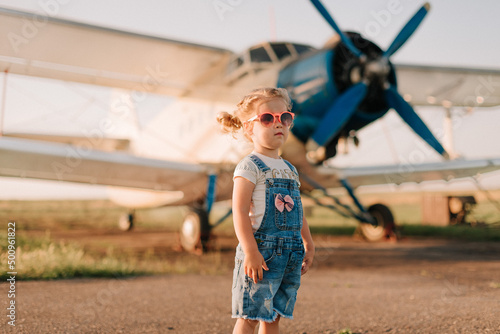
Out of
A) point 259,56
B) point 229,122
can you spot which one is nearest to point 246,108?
point 229,122

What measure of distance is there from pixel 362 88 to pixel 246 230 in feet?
17.7

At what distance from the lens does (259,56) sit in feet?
25.9

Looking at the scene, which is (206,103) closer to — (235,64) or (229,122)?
(235,64)

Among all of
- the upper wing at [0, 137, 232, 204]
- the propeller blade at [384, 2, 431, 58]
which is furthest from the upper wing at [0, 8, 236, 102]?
the propeller blade at [384, 2, 431, 58]

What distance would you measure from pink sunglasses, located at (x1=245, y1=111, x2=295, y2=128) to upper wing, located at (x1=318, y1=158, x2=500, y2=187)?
6.48 m

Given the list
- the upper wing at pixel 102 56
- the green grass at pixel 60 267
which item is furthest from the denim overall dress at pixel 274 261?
the upper wing at pixel 102 56

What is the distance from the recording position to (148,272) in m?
4.75

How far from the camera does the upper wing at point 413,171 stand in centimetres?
858

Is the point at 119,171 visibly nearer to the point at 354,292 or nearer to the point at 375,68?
the point at 375,68

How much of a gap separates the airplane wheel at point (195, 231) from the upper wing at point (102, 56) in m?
2.63

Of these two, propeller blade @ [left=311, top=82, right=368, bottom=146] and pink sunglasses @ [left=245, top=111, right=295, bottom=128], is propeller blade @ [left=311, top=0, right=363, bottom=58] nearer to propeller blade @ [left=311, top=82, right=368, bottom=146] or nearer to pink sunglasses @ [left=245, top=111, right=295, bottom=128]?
propeller blade @ [left=311, top=82, right=368, bottom=146]

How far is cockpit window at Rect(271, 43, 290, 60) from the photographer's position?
25.8 ft

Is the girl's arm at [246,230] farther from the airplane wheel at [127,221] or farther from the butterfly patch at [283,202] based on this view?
the airplane wheel at [127,221]

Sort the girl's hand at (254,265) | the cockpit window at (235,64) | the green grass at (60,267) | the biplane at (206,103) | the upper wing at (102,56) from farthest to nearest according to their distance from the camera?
the cockpit window at (235,64)
the upper wing at (102,56)
the biplane at (206,103)
the green grass at (60,267)
the girl's hand at (254,265)
